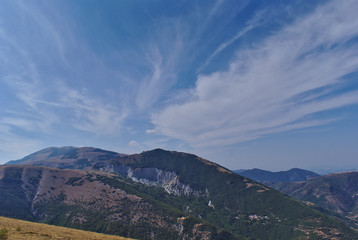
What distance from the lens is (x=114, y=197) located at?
653 feet

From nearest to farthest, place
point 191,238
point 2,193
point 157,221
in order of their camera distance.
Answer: point 191,238 → point 157,221 → point 2,193

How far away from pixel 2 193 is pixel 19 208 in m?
40.4

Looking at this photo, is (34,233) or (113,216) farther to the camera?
(113,216)

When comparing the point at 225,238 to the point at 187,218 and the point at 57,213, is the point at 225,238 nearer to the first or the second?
the point at 187,218

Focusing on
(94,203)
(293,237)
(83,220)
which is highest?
(94,203)

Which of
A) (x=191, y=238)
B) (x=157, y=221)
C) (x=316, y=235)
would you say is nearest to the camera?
(x=191, y=238)

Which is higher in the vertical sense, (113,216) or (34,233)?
(34,233)

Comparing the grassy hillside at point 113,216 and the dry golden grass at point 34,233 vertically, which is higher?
the dry golden grass at point 34,233

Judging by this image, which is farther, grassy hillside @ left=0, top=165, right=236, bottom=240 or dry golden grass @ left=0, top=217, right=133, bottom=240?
grassy hillside @ left=0, top=165, right=236, bottom=240

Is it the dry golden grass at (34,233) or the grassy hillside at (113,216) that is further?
the grassy hillside at (113,216)

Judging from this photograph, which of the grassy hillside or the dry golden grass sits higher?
the dry golden grass

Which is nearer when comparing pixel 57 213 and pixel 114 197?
pixel 57 213

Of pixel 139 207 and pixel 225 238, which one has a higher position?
pixel 139 207

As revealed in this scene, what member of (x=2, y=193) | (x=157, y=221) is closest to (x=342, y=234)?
(x=157, y=221)
